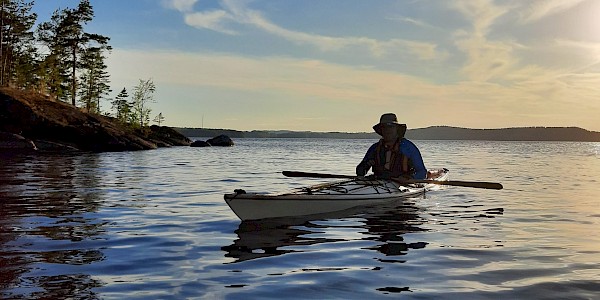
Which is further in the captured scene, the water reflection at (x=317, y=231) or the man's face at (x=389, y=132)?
the man's face at (x=389, y=132)

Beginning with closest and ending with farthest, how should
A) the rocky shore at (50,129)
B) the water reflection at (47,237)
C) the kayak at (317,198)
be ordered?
the water reflection at (47,237), the kayak at (317,198), the rocky shore at (50,129)

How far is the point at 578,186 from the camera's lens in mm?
20406

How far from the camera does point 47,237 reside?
8750mm

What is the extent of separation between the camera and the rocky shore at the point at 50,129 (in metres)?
39.4

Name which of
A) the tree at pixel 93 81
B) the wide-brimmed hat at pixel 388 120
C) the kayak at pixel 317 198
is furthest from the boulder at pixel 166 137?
the kayak at pixel 317 198

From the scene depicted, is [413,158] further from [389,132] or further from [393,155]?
[389,132]

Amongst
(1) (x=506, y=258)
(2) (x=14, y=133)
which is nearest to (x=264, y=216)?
(1) (x=506, y=258)

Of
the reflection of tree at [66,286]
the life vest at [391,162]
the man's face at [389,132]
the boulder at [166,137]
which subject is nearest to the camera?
the reflection of tree at [66,286]

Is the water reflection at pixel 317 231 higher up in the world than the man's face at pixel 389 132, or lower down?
lower down

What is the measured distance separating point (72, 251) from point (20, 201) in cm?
650

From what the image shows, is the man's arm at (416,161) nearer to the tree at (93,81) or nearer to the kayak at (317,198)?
the kayak at (317,198)

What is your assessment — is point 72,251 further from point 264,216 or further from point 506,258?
point 506,258

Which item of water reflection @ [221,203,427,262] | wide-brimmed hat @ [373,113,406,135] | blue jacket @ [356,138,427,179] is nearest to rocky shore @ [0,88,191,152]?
wide-brimmed hat @ [373,113,406,135]

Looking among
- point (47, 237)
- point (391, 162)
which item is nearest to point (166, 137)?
point (391, 162)
